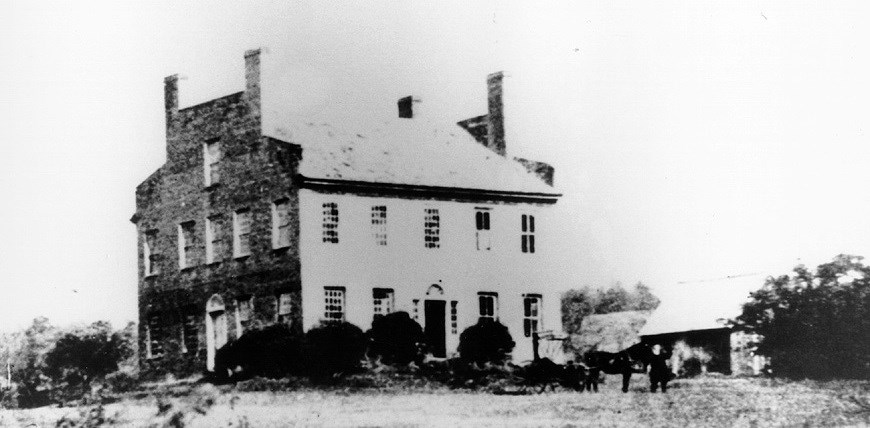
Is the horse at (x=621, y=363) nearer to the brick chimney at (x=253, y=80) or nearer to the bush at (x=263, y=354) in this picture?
the bush at (x=263, y=354)

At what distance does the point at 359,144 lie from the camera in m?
24.3

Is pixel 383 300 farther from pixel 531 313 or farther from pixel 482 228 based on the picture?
pixel 531 313

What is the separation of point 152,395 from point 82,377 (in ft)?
4.57

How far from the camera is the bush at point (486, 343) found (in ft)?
78.5

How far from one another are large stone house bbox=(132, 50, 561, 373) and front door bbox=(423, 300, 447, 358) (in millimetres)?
21

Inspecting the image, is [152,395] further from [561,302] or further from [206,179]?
[561,302]

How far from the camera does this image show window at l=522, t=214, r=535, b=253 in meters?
24.2

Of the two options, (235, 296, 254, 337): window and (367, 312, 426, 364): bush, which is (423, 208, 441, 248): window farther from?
(235, 296, 254, 337): window

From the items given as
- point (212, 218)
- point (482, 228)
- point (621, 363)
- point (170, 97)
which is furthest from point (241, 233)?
point (621, 363)

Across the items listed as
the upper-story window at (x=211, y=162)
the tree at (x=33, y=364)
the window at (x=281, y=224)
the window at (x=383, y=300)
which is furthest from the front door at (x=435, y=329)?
the tree at (x=33, y=364)

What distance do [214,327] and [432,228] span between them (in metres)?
3.66

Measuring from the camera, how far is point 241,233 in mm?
24844

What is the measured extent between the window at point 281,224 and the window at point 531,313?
12.2ft

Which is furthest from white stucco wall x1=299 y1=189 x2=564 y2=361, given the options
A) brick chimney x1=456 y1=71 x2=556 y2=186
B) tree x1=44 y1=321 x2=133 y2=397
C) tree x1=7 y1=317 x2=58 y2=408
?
tree x1=7 y1=317 x2=58 y2=408
